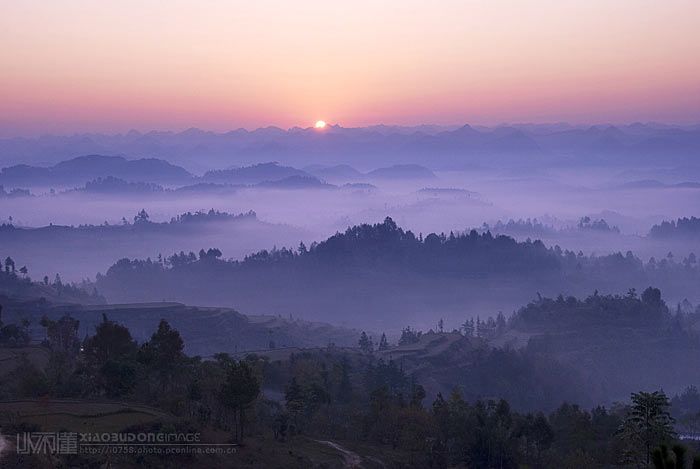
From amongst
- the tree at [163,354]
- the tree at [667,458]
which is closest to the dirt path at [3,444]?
the tree at [163,354]

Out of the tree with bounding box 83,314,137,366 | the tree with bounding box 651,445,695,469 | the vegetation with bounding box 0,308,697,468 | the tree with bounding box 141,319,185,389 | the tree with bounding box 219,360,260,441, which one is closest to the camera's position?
the tree with bounding box 651,445,695,469

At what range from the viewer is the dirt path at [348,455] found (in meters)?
45.7

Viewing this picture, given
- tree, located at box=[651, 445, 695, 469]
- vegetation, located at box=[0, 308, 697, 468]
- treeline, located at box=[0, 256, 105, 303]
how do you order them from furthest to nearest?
treeline, located at box=[0, 256, 105, 303], vegetation, located at box=[0, 308, 697, 468], tree, located at box=[651, 445, 695, 469]

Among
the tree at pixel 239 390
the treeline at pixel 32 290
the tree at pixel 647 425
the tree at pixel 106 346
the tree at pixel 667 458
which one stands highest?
the treeline at pixel 32 290

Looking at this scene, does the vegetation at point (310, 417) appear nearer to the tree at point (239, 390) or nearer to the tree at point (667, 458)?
the tree at point (239, 390)

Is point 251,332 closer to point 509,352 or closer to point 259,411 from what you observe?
point 509,352

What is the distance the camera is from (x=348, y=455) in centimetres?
4769

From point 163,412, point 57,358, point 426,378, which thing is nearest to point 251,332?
point 426,378

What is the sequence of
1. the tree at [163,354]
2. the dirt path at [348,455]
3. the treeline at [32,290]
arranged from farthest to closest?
the treeline at [32,290]
the tree at [163,354]
the dirt path at [348,455]

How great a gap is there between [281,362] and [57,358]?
35.4 m

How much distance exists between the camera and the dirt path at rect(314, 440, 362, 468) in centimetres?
4569

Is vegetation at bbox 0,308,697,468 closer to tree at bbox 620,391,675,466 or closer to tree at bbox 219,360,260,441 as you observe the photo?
tree at bbox 219,360,260,441

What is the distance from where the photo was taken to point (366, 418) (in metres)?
57.7

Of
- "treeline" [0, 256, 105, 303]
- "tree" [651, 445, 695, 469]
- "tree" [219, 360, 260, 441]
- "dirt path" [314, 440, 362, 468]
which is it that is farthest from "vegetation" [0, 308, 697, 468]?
"treeline" [0, 256, 105, 303]
